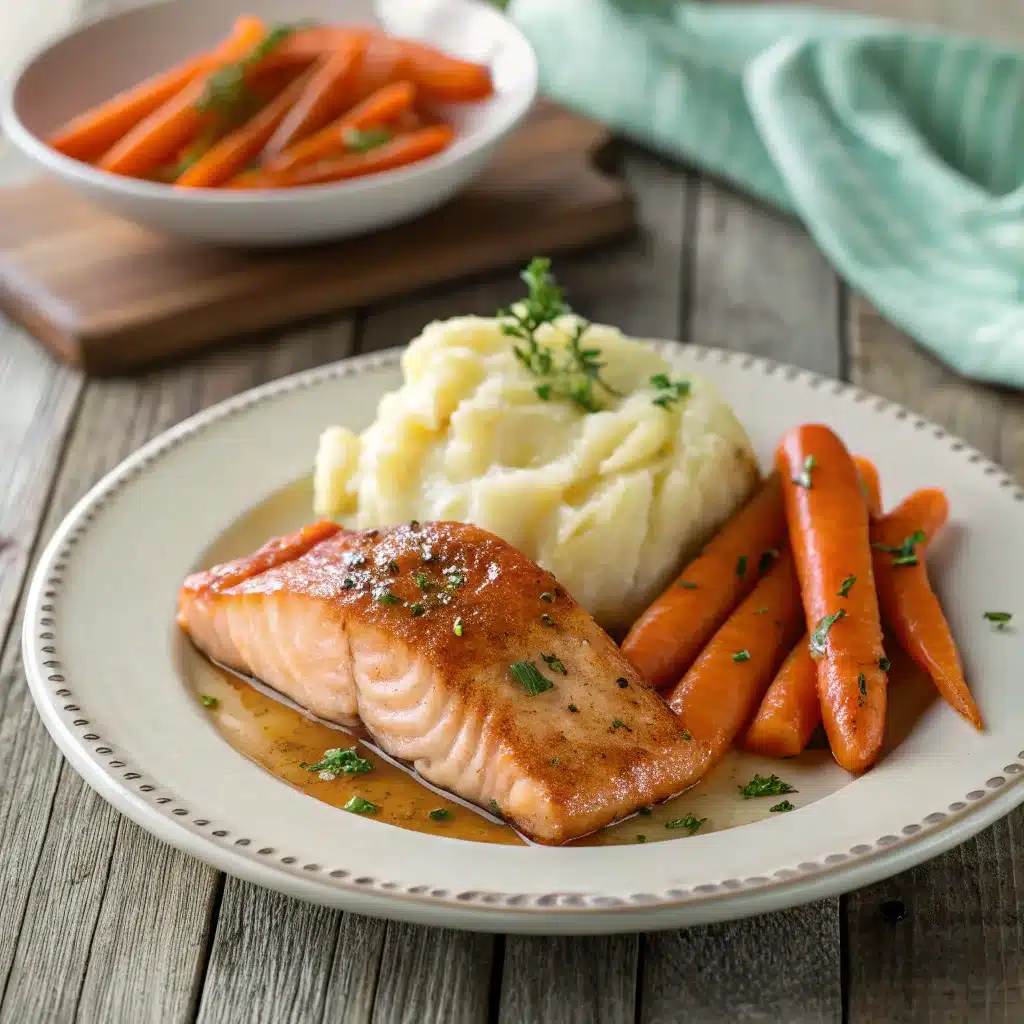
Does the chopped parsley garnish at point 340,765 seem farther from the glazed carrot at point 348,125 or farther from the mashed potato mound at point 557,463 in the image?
the glazed carrot at point 348,125

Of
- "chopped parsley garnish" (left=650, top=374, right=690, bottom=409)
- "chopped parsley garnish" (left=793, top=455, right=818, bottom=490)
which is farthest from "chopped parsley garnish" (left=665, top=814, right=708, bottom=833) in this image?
"chopped parsley garnish" (left=650, top=374, right=690, bottom=409)

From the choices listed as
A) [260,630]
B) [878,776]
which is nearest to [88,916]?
[260,630]

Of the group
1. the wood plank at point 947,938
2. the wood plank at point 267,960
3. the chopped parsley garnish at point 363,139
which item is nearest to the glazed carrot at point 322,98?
the chopped parsley garnish at point 363,139

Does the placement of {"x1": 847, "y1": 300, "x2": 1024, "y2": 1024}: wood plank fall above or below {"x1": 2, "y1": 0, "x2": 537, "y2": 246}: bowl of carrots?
below

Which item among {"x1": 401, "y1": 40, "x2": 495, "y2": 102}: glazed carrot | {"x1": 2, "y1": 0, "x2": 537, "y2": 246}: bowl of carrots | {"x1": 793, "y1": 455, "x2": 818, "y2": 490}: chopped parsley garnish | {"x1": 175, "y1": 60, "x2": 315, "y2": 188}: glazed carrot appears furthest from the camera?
{"x1": 401, "y1": 40, "x2": 495, "y2": 102}: glazed carrot

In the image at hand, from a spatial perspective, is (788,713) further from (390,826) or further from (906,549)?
(390,826)

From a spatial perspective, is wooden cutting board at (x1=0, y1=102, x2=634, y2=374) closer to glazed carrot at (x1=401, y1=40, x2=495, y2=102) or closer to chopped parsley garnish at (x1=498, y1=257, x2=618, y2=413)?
glazed carrot at (x1=401, y1=40, x2=495, y2=102)

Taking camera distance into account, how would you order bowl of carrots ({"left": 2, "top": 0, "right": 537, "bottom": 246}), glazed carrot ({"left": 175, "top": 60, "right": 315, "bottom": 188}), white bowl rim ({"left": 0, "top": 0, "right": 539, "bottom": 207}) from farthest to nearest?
1. glazed carrot ({"left": 175, "top": 60, "right": 315, "bottom": 188})
2. bowl of carrots ({"left": 2, "top": 0, "right": 537, "bottom": 246})
3. white bowl rim ({"left": 0, "top": 0, "right": 539, "bottom": 207})
